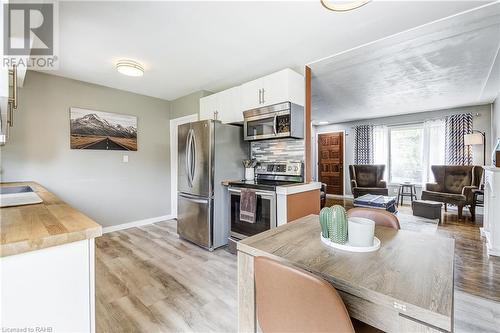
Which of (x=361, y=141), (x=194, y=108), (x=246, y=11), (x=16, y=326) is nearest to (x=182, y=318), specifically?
(x=16, y=326)

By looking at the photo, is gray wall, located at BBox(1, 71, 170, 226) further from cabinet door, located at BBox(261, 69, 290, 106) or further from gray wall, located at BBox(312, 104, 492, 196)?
gray wall, located at BBox(312, 104, 492, 196)

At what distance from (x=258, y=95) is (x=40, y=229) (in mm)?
2482

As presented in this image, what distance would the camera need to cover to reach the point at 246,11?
6.11 feet

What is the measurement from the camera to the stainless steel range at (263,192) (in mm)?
2457

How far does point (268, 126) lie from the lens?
9.29 feet

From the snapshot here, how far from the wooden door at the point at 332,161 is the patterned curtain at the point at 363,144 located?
0.43 m

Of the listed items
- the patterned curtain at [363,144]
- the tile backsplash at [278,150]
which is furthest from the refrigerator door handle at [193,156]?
the patterned curtain at [363,144]

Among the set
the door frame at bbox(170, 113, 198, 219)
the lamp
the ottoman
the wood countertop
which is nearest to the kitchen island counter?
the wood countertop

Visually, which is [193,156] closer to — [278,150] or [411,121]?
[278,150]

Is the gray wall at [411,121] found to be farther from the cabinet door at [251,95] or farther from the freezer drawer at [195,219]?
the freezer drawer at [195,219]

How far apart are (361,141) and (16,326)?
7199 millimetres

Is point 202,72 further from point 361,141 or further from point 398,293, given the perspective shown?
point 361,141

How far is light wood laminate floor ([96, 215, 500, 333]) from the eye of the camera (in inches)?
63.5

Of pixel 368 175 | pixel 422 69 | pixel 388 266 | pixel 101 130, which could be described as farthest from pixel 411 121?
pixel 101 130
